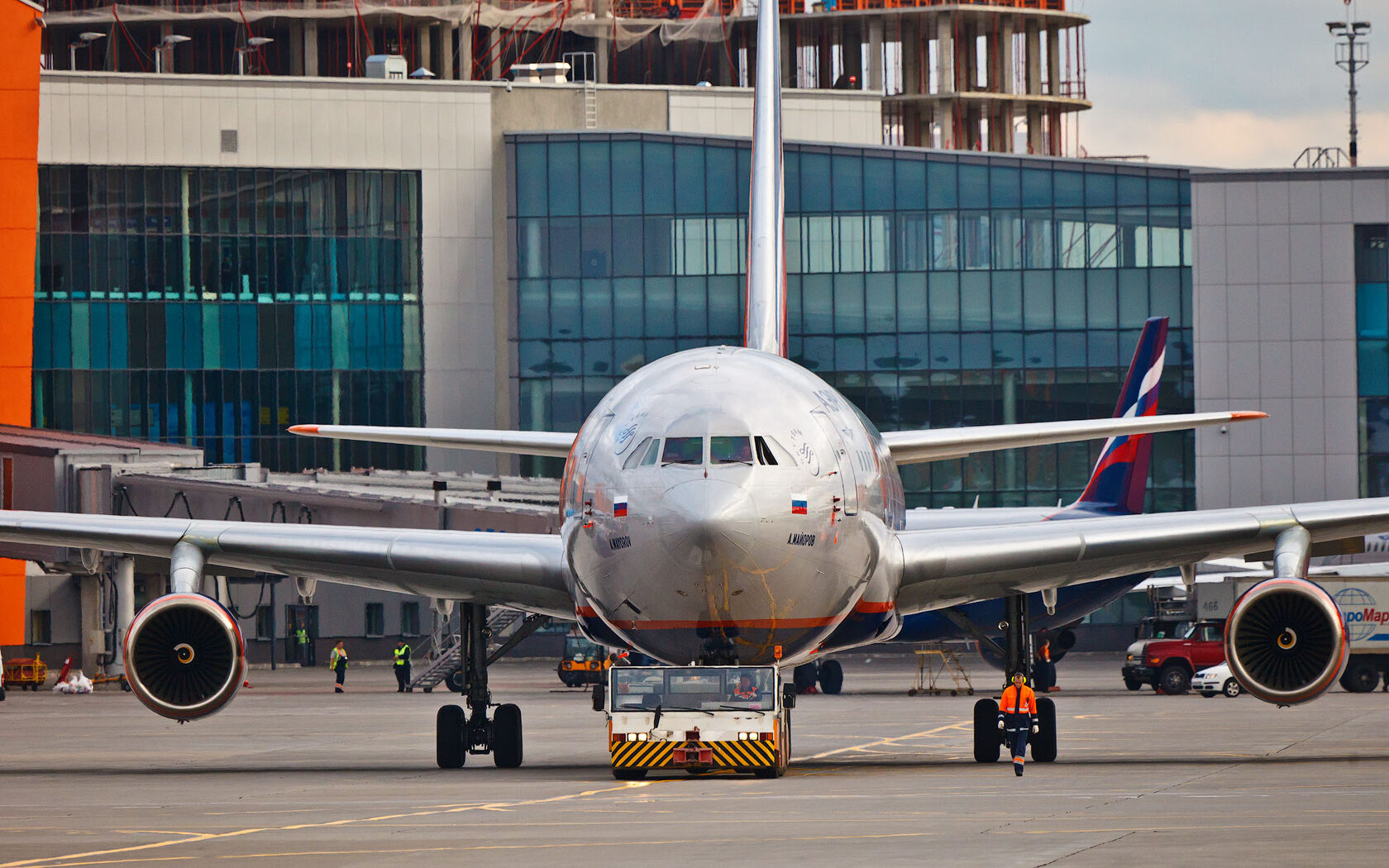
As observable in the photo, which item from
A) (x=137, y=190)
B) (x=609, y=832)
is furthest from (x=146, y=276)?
(x=609, y=832)

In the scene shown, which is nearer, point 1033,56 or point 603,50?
point 603,50

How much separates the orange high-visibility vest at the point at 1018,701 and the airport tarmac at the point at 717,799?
0.77 m

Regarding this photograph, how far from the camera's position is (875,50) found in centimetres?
13375

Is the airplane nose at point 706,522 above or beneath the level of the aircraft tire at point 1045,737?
above

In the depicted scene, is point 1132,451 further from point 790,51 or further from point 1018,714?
point 790,51

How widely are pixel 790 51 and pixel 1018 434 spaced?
362 feet

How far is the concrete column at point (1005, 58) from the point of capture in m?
137

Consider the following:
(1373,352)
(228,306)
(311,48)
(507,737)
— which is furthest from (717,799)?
Answer: (311,48)

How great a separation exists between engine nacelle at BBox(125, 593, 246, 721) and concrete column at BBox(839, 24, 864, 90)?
4541 inches

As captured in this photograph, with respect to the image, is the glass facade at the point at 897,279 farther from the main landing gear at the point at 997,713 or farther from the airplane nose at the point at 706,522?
the airplane nose at the point at 706,522

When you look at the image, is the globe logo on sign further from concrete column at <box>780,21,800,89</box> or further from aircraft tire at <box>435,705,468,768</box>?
concrete column at <box>780,21,800,89</box>

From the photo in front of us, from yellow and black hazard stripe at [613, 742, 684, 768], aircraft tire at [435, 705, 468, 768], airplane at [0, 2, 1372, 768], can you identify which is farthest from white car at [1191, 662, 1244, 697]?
yellow and black hazard stripe at [613, 742, 684, 768]

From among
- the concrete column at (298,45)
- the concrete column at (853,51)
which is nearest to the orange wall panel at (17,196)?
the concrete column at (298,45)

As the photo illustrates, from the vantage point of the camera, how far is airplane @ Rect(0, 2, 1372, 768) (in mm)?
21125
